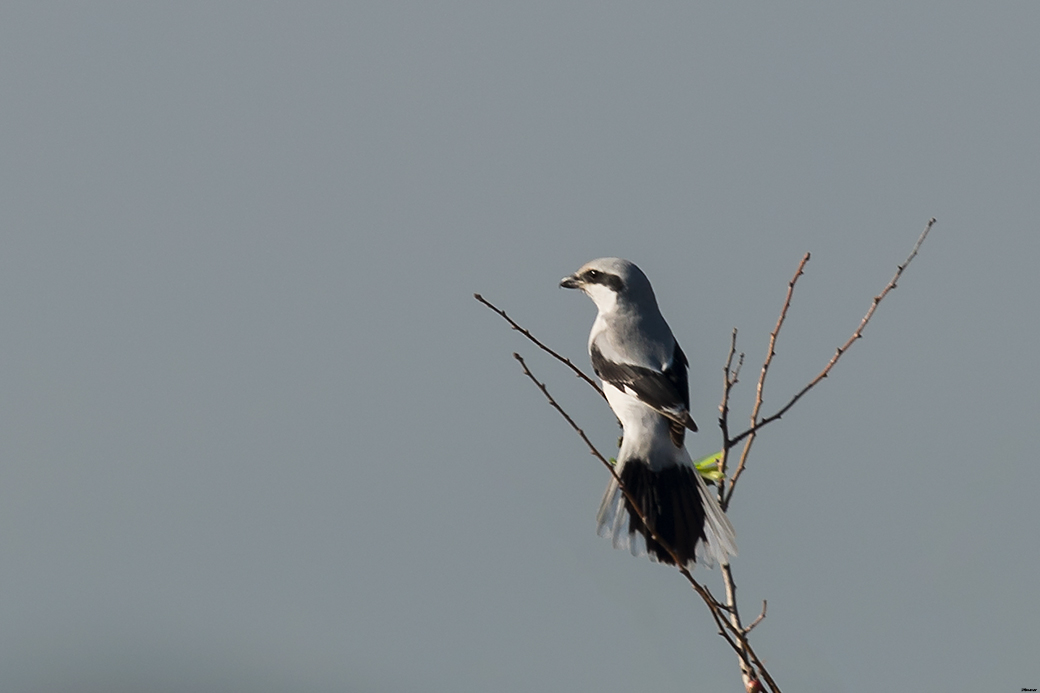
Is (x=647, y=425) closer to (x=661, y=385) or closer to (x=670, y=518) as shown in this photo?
(x=661, y=385)

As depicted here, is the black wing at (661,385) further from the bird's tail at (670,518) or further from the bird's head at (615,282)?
the bird's head at (615,282)

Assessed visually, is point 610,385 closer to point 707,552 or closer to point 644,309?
point 644,309

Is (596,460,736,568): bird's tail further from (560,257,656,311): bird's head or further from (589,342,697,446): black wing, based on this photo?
(560,257,656,311): bird's head

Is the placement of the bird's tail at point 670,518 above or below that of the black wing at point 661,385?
below

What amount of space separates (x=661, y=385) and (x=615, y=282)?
0.67 meters

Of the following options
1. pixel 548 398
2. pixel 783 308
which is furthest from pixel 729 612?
pixel 783 308

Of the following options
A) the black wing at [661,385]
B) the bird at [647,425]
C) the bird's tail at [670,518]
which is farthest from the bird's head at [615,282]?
the bird's tail at [670,518]

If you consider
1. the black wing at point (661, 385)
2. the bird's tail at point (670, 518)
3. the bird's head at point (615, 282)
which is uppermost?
the bird's head at point (615, 282)

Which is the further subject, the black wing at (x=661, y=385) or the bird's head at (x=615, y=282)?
the bird's head at (x=615, y=282)

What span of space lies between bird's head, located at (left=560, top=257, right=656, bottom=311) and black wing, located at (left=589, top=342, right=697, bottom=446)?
32cm

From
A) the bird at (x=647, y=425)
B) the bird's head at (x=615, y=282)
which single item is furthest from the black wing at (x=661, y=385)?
the bird's head at (x=615, y=282)

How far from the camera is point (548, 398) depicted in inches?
141

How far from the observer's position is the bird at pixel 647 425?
481 centimetres

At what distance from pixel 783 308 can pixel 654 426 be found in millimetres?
1206
